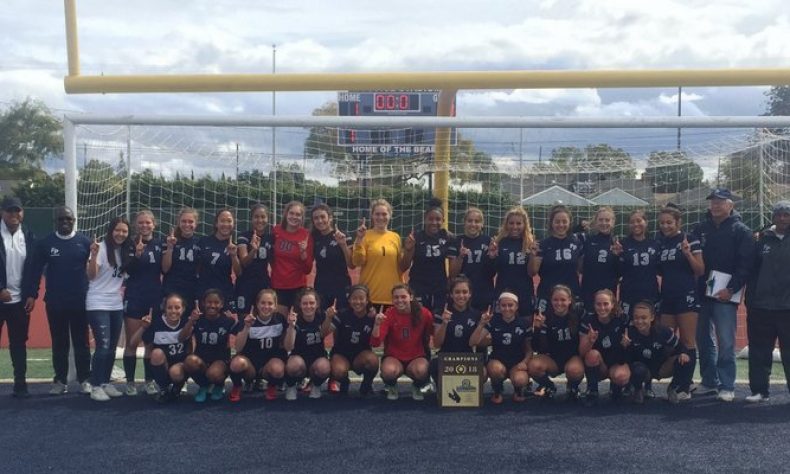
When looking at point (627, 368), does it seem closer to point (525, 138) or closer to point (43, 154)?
point (525, 138)

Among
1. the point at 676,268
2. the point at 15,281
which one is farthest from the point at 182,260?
the point at 676,268

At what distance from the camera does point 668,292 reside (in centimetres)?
593

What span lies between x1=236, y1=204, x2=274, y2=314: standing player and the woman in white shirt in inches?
35.9

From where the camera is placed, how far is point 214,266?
607 centimetres

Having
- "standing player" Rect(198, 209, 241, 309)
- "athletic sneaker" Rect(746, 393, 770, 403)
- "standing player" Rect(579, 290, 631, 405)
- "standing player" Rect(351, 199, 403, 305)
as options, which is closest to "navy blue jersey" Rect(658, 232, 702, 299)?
"standing player" Rect(579, 290, 631, 405)

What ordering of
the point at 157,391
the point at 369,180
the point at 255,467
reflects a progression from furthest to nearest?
1. the point at 369,180
2. the point at 157,391
3. the point at 255,467

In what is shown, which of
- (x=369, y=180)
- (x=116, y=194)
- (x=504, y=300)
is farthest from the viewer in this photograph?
(x=369, y=180)

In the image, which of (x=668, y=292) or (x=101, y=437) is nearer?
(x=101, y=437)

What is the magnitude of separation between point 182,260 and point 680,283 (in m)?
3.96

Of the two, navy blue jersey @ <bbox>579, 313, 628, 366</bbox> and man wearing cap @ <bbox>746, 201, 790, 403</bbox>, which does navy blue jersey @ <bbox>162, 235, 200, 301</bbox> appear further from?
man wearing cap @ <bbox>746, 201, 790, 403</bbox>

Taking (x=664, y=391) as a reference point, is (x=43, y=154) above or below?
above

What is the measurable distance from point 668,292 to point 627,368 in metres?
0.70

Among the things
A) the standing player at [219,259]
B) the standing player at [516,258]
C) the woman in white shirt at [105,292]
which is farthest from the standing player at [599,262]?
Answer: the woman in white shirt at [105,292]

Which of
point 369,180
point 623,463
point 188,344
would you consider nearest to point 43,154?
point 369,180
